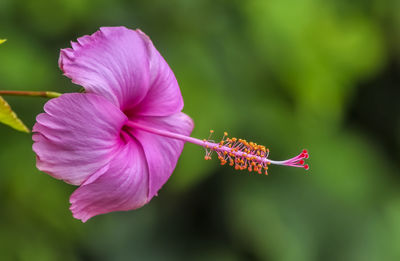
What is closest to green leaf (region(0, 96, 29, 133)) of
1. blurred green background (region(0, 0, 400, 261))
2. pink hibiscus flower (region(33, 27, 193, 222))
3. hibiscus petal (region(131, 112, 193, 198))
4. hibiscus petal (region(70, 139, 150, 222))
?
pink hibiscus flower (region(33, 27, 193, 222))

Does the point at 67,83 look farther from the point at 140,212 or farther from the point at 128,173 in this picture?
the point at 128,173

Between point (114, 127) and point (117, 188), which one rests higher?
point (114, 127)

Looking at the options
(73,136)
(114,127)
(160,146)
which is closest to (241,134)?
(160,146)

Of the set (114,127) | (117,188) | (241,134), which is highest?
(114,127)

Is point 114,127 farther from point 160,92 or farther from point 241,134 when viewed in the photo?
point 241,134

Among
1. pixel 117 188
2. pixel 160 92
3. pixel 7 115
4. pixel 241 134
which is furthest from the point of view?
pixel 241 134

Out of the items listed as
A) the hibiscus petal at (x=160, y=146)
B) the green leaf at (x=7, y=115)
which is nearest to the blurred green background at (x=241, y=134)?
the hibiscus petal at (x=160, y=146)

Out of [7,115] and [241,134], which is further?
[241,134]
